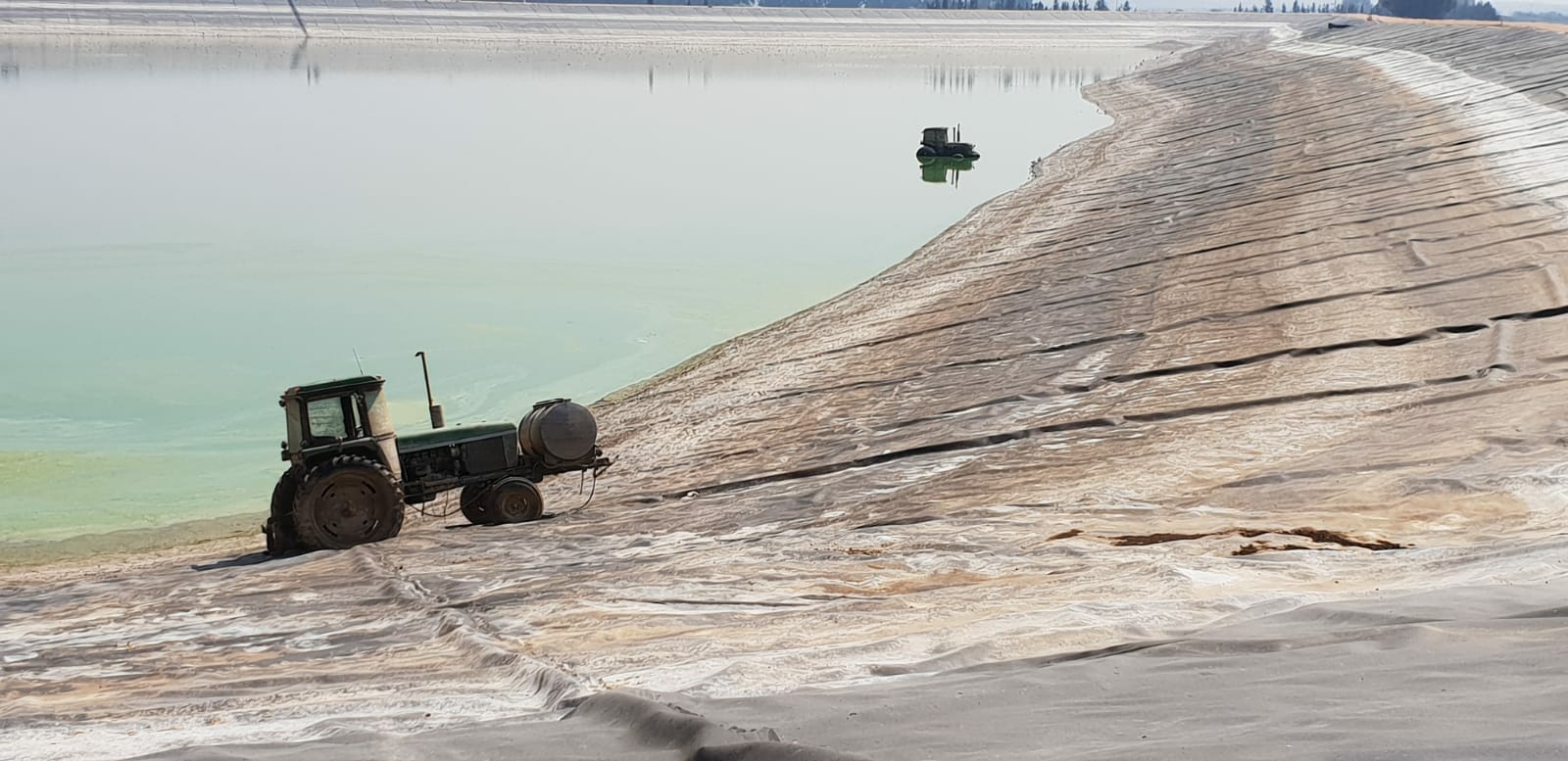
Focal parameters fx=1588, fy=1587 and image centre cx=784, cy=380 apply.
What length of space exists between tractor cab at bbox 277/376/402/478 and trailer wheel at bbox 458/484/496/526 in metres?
1.12

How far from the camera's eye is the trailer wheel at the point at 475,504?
14.7m

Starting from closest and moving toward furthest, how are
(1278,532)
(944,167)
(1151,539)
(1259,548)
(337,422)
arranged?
1. (1259,548)
2. (1278,532)
3. (1151,539)
4. (337,422)
5. (944,167)

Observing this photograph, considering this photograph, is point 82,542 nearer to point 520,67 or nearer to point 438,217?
point 438,217

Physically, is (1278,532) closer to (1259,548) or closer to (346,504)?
(1259,548)

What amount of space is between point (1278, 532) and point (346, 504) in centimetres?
756

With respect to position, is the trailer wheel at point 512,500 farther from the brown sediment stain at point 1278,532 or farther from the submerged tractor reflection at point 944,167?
the submerged tractor reflection at point 944,167

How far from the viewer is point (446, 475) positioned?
14.8 m

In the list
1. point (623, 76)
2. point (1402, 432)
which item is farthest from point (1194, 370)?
point (623, 76)

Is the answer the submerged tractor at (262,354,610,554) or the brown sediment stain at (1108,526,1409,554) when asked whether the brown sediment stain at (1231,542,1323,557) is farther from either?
the submerged tractor at (262,354,610,554)

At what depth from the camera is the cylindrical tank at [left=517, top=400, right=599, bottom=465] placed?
14695 mm

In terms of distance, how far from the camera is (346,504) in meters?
13.5

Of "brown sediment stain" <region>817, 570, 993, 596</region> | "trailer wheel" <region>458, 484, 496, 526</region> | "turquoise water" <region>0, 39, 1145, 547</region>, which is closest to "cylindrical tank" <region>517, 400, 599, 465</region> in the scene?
"trailer wheel" <region>458, 484, 496, 526</region>

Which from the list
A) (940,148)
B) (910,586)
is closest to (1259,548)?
(910,586)

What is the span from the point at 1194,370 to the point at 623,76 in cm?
7475
